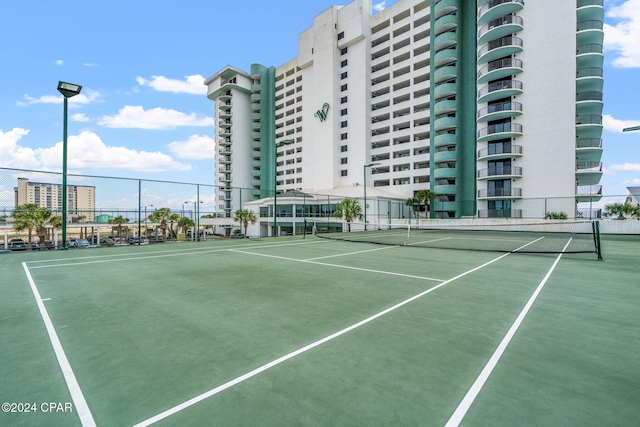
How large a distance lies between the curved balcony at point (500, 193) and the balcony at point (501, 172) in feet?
5.98

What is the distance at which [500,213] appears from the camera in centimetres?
3984

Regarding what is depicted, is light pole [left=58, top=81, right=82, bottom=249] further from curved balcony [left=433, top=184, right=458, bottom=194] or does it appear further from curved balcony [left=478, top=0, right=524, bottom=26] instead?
curved balcony [left=478, top=0, right=524, bottom=26]

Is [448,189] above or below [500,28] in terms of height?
below

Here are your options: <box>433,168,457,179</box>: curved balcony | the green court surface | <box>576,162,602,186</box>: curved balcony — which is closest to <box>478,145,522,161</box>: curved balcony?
<box>433,168,457,179</box>: curved balcony

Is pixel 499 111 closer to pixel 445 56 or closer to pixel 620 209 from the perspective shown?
pixel 445 56

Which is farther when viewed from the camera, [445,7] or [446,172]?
[445,7]

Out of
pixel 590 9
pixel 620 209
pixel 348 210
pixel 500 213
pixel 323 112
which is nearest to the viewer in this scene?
pixel 620 209

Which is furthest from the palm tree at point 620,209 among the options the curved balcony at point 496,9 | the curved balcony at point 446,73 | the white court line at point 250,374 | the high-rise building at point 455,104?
the white court line at point 250,374

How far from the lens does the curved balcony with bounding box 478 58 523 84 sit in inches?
1532

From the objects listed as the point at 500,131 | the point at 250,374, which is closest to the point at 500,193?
the point at 500,131

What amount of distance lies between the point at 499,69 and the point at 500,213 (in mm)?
18925

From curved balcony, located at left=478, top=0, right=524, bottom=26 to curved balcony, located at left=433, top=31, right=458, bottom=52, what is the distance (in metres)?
4.88

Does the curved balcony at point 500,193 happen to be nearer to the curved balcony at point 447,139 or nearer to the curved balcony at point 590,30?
the curved balcony at point 447,139

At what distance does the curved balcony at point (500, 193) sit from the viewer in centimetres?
3853
